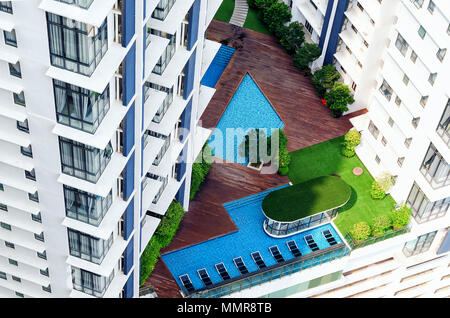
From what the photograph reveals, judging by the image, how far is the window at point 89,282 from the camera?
5019cm

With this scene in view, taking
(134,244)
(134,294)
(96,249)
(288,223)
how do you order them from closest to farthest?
(96,249), (134,244), (134,294), (288,223)

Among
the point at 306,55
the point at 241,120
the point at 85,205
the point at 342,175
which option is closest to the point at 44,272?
the point at 85,205

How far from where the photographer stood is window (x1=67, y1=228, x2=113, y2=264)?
47.3 metres

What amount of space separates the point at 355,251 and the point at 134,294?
17138 millimetres

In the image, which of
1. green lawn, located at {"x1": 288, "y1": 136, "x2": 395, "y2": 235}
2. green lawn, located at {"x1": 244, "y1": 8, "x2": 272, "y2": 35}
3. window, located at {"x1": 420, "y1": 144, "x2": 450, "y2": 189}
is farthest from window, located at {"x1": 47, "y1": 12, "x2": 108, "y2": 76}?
green lawn, located at {"x1": 244, "y1": 8, "x2": 272, "y2": 35}

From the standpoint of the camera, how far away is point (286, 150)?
66.6 m

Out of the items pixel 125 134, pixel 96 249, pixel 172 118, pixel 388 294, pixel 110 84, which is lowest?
pixel 388 294

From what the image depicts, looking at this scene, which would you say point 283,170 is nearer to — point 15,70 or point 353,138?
point 353,138

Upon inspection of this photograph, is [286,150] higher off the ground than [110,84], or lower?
lower

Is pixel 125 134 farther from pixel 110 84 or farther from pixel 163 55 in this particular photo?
pixel 163 55

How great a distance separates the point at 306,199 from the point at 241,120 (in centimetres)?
1123

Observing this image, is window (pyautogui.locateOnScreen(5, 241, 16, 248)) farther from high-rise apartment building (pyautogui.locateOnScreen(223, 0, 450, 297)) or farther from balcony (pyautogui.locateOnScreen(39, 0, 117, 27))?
balcony (pyautogui.locateOnScreen(39, 0, 117, 27))

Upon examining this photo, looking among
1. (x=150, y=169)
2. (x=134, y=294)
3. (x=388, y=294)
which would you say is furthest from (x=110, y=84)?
(x=388, y=294)

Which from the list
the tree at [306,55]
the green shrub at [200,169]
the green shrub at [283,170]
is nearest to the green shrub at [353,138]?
the green shrub at [283,170]
